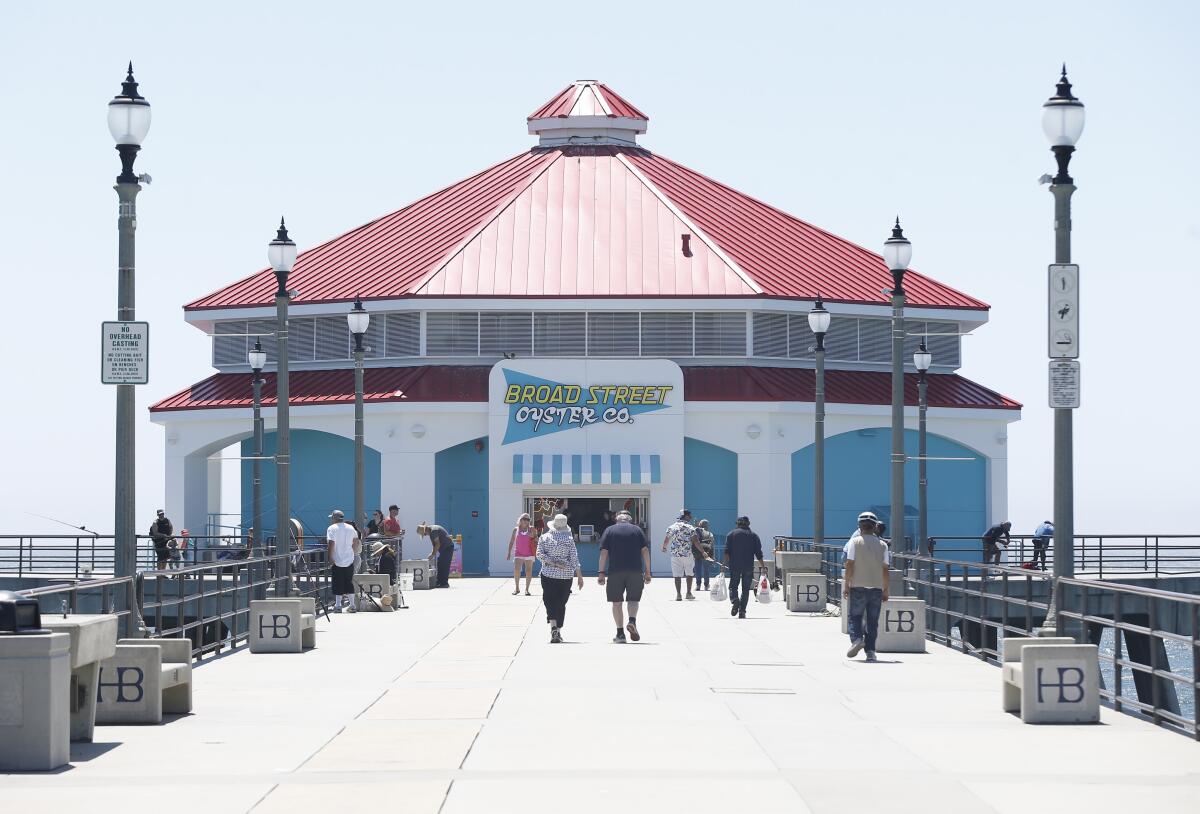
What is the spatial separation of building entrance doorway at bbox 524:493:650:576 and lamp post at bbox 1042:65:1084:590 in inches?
1323

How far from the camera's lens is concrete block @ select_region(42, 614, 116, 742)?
13.0 meters

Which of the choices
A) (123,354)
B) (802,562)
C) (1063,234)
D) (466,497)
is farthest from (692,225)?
(123,354)

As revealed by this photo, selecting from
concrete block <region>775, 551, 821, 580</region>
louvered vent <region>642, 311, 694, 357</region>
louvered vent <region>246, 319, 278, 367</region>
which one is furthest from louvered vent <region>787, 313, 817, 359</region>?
concrete block <region>775, 551, 821, 580</region>

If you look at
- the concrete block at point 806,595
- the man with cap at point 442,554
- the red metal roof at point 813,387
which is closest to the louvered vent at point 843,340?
the red metal roof at point 813,387

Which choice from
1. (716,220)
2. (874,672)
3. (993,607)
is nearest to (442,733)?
(874,672)

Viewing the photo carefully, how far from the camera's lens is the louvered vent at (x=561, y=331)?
53094 millimetres

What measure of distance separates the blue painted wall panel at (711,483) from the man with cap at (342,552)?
21062 millimetres

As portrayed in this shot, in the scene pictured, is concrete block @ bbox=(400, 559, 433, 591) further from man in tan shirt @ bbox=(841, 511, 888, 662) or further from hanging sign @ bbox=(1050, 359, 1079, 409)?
hanging sign @ bbox=(1050, 359, 1079, 409)

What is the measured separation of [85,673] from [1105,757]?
765cm

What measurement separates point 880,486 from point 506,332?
1229 centimetres

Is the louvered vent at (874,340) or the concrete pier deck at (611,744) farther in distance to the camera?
the louvered vent at (874,340)

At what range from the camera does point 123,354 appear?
16.9 metres

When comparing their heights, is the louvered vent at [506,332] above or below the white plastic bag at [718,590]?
above

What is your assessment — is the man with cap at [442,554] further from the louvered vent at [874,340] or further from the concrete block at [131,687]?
the concrete block at [131,687]
